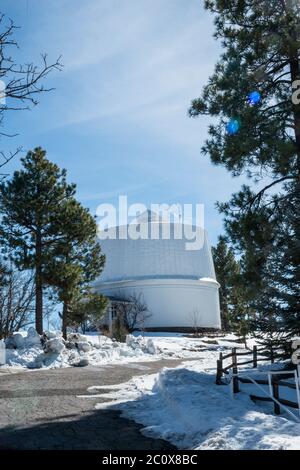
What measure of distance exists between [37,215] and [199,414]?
57.7 ft

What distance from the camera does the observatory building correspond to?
52.0 metres

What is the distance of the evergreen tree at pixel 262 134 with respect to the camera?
11625 millimetres

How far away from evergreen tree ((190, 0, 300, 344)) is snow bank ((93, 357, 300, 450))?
8.18 feet

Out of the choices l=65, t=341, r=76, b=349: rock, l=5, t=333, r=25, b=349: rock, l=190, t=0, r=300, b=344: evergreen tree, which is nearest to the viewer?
l=190, t=0, r=300, b=344: evergreen tree

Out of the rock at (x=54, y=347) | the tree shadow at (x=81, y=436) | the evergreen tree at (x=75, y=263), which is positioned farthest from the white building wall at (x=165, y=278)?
the tree shadow at (x=81, y=436)

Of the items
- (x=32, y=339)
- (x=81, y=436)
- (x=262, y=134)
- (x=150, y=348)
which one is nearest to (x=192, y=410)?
(x=81, y=436)

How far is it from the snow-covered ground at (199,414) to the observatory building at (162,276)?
3697cm

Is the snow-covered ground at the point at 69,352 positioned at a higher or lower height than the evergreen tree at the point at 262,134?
lower

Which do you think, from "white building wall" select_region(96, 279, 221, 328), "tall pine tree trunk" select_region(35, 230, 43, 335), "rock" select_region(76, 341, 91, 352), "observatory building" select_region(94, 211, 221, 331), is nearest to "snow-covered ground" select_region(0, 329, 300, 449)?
"rock" select_region(76, 341, 91, 352)

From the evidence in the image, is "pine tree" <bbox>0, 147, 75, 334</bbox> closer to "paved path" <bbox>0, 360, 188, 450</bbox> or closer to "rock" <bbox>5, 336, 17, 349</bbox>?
"rock" <bbox>5, 336, 17, 349</bbox>

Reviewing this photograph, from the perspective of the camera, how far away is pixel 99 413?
959 centimetres

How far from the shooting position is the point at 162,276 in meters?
53.8

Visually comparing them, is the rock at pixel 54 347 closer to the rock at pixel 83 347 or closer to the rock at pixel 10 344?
the rock at pixel 10 344

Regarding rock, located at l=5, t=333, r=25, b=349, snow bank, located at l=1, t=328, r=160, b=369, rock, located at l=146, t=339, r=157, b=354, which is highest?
rock, located at l=5, t=333, r=25, b=349
